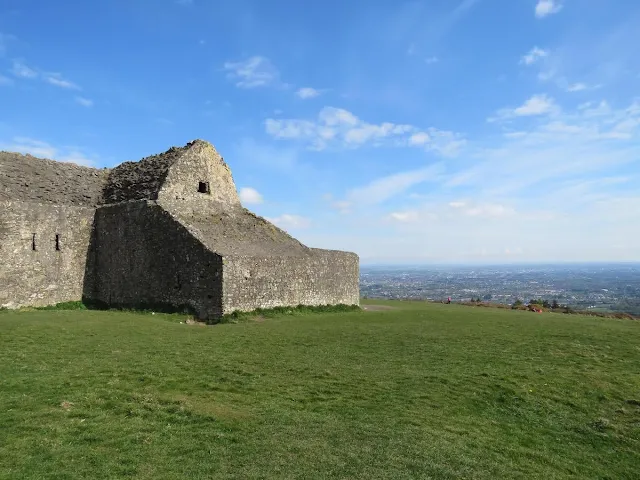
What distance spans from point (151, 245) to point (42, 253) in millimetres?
5752

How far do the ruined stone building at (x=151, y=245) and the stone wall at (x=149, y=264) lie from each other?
2.2 inches

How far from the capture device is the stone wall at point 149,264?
23.1m

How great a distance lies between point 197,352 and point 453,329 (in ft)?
39.7

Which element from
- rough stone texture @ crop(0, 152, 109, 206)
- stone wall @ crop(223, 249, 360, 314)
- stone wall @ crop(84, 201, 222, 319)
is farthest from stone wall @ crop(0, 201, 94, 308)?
stone wall @ crop(223, 249, 360, 314)

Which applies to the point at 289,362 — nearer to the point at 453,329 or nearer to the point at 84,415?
the point at 84,415

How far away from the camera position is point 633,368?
1533 centimetres

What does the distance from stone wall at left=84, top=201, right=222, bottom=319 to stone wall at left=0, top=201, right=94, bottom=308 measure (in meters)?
0.82

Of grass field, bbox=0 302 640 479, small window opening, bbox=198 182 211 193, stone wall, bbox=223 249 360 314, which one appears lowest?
grass field, bbox=0 302 640 479

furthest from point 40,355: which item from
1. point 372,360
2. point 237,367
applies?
point 372,360

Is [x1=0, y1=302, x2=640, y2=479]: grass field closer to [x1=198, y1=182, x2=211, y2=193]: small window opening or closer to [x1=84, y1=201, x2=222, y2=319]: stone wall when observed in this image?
[x1=84, y1=201, x2=222, y2=319]: stone wall

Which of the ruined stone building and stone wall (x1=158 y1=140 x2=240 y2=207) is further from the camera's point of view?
stone wall (x1=158 y1=140 x2=240 y2=207)

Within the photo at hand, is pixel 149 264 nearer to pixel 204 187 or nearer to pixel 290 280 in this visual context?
pixel 204 187

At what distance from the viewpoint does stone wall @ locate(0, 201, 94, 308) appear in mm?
23703

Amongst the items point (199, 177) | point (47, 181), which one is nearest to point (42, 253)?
point (47, 181)
